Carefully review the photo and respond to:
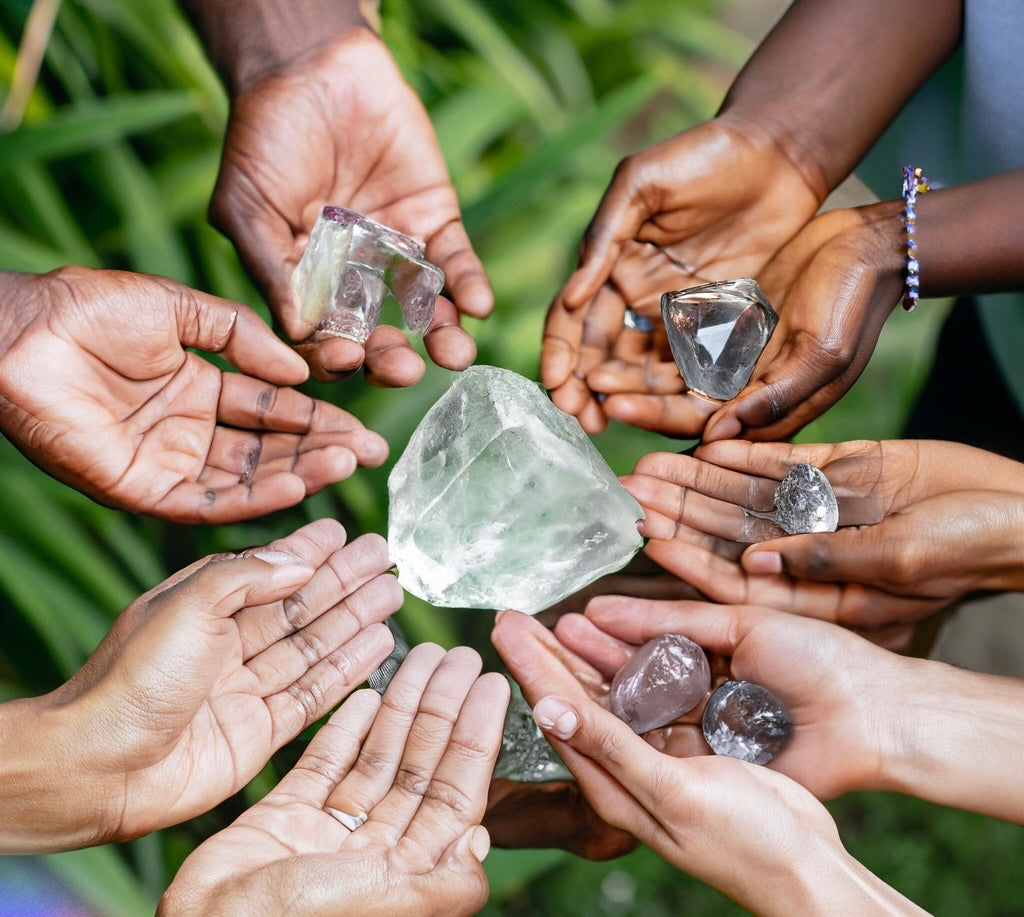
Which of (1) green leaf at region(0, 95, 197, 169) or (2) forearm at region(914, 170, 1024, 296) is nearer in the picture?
(2) forearm at region(914, 170, 1024, 296)

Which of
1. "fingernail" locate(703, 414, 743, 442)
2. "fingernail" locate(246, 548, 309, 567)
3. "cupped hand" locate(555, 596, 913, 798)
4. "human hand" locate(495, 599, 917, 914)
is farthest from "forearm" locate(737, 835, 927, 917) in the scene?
"fingernail" locate(246, 548, 309, 567)

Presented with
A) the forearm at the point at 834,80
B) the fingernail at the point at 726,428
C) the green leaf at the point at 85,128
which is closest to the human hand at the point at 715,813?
the fingernail at the point at 726,428

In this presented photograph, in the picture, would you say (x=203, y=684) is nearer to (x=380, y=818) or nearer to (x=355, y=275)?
(x=380, y=818)

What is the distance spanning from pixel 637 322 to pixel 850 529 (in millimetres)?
388

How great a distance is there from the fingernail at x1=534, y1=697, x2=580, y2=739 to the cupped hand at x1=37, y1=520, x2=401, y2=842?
20 centimetres

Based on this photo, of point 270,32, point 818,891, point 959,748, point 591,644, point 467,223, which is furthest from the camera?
point 467,223

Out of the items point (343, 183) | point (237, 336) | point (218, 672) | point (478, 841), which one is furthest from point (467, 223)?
point (478, 841)

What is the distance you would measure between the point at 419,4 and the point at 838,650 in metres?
1.59

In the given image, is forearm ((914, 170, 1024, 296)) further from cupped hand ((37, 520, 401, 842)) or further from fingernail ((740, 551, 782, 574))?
cupped hand ((37, 520, 401, 842))

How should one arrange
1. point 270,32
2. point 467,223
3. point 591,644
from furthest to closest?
1. point 467,223
2. point 270,32
3. point 591,644

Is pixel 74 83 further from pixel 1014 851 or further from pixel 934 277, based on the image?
pixel 1014 851

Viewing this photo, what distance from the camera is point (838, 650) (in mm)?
971

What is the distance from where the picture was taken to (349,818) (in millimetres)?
881

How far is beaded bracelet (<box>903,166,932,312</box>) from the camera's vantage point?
1.09 metres
